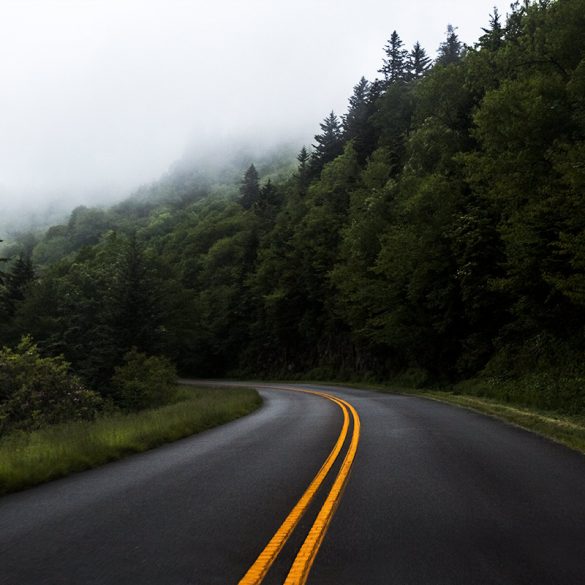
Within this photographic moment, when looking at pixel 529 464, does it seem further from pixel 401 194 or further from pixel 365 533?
pixel 401 194

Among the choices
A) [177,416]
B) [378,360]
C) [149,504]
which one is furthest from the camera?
[378,360]

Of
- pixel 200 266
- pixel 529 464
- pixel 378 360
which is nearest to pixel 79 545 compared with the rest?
pixel 529 464

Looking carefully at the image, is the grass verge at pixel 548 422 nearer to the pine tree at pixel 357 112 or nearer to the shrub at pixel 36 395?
the shrub at pixel 36 395

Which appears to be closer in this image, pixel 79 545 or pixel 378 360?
pixel 79 545

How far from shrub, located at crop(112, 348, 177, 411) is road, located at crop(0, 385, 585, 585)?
856 inches

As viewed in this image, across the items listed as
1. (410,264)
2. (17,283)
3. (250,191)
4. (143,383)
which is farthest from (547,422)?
(250,191)

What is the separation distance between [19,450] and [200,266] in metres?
82.9

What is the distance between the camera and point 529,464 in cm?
859

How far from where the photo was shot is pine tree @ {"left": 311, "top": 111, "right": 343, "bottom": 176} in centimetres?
7444

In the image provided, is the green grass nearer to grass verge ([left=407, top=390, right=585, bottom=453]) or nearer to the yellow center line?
the yellow center line

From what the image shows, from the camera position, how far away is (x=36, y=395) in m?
20.2

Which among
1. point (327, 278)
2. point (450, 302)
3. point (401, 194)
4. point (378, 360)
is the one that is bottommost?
point (378, 360)

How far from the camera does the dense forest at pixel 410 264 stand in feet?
69.1

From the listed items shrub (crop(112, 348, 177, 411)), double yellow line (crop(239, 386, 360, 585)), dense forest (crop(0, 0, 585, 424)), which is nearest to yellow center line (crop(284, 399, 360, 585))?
double yellow line (crop(239, 386, 360, 585))
